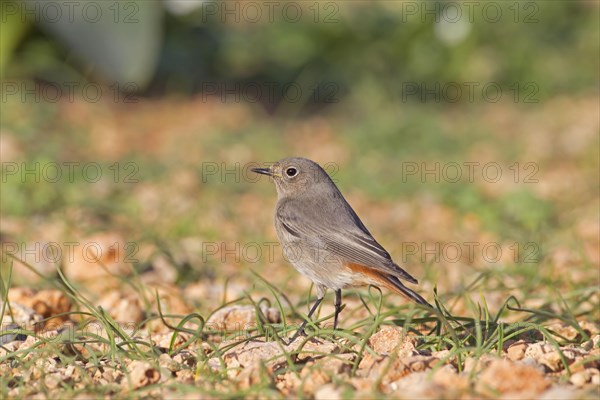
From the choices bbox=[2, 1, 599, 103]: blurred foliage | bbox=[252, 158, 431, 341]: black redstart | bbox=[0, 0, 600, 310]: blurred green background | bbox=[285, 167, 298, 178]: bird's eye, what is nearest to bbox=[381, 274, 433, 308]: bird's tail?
bbox=[252, 158, 431, 341]: black redstart

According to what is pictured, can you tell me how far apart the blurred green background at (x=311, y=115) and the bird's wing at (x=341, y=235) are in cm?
123

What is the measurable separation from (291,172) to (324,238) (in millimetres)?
658

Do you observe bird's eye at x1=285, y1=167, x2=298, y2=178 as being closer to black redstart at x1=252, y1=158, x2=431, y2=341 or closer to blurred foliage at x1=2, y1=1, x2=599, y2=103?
black redstart at x1=252, y1=158, x2=431, y2=341

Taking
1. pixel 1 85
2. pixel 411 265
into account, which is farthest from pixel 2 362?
pixel 1 85

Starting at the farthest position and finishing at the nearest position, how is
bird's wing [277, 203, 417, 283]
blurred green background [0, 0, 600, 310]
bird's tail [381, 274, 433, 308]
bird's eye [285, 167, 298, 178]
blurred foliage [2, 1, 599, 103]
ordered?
1. blurred foliage [2, 1, 599, 103]
2. blurred green background [0, 0, 600, 310]
3. bird's eye [285, 167, 298, 178]
4. bird's wing [277, 203, 417, 283]
5. bird's tail [381, 274, 433, 308]

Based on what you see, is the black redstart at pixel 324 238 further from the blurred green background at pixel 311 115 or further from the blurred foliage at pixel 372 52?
the blurred foliage at pixel 372 52

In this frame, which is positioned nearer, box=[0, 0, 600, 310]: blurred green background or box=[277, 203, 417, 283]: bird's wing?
box=[277, 203, 417, 283]: bird's wing

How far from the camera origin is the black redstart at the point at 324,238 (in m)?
4.36

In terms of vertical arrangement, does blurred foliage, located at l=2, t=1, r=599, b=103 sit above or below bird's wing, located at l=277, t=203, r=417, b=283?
above

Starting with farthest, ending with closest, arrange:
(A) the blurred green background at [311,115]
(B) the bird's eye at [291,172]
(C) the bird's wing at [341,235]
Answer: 1. (A) the blurred green background at [311,115]
2. (B) the bird's eye at [291,172]
3. (C) the bird's wing at [341,235]

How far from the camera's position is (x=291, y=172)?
5.23 m

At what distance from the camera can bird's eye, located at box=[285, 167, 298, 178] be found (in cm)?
521

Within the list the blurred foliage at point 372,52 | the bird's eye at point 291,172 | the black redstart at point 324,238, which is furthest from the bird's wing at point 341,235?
the blurred foliage at point 372,52

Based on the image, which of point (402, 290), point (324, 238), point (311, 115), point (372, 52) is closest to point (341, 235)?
point (324, 238)
